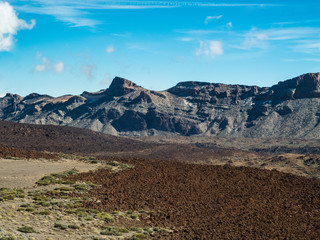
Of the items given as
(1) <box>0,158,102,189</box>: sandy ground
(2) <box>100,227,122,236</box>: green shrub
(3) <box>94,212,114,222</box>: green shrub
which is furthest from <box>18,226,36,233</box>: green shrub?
(1) <box>0,158,102,189</box>: sandy ground

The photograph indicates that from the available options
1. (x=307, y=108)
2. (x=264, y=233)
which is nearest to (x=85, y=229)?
(x=264, y=233)

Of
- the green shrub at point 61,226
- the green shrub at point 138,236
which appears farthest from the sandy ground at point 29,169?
the green shrub at point 138,236

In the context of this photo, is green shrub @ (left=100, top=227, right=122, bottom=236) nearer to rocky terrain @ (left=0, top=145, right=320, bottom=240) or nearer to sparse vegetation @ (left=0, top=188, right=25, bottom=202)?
rocky terrain @ (left=0, top=145, right=320, bottom=240)

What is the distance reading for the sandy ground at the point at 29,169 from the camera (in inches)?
1184

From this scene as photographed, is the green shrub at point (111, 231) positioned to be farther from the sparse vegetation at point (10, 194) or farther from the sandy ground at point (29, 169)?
the sandy ground at point (29, 169)

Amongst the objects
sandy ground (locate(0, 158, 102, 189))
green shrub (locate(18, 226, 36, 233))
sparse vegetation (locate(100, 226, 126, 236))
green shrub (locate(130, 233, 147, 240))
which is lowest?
green shrub (locate(130, 233, 147, 240))

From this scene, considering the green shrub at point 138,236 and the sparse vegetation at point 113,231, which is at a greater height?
the sparse vegetation at point 113,231

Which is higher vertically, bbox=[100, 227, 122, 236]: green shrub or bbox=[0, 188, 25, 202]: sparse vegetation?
bbox=[0, 188, 25, 202]: sparse vegetation

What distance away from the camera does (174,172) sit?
113 ft

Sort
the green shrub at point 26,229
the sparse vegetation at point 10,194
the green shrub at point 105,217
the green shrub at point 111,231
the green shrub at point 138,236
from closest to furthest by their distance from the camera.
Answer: the green shrub at point 26,229 → the green shrub at point 138,236 → the green shrub at point 111,231 → the green shrub at point 105,217 → the sparse vegetation at point 10,194

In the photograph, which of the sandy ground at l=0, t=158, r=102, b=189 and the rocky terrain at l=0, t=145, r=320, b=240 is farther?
the sandy ground at l=0, t=158, r=102, b=189

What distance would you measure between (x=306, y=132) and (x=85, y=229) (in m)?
164

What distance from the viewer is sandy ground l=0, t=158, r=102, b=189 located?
30.1 meters

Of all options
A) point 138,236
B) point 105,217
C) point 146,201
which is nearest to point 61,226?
point 105,217
